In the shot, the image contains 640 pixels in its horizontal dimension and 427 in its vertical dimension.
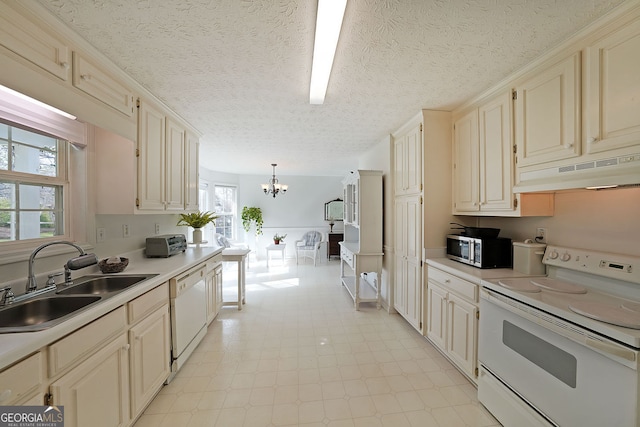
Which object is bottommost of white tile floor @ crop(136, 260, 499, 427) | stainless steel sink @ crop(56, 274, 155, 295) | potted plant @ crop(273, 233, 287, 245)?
white tile floor @ crop(136, 260, 499, 427)

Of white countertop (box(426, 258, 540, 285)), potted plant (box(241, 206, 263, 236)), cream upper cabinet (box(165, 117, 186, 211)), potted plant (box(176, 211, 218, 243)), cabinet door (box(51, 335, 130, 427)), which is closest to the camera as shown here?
cabinet door (box(51, 335, 130, 427))

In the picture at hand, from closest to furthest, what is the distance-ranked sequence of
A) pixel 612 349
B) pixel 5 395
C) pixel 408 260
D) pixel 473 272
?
pixel 5 395 < pixel 612 349 < pixel 473 272 < pixel 408 260

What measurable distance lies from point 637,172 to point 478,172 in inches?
41.1

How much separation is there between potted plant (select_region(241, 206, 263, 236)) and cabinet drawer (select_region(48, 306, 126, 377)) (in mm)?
5395

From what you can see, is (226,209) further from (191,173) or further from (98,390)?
(98,390)

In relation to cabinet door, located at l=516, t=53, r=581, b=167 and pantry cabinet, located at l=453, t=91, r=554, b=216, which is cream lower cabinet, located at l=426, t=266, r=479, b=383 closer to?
pantry cabinet, located at l=453, t=91, r=554, b=216

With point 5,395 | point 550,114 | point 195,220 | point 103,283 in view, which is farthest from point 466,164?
point 195,220

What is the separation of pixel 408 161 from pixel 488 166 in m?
0.88

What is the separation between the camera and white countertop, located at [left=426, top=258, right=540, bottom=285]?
1.78m

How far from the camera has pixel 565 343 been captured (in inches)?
46.7

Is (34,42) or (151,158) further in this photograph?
(151,158)

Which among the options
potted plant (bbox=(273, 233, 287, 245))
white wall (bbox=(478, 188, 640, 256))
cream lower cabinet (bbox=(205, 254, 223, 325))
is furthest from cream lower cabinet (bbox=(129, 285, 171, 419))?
potted plant (bbox=(273, 233, 287, 245))

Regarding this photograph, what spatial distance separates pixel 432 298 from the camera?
2.33 meters

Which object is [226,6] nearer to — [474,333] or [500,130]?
[500,130]
